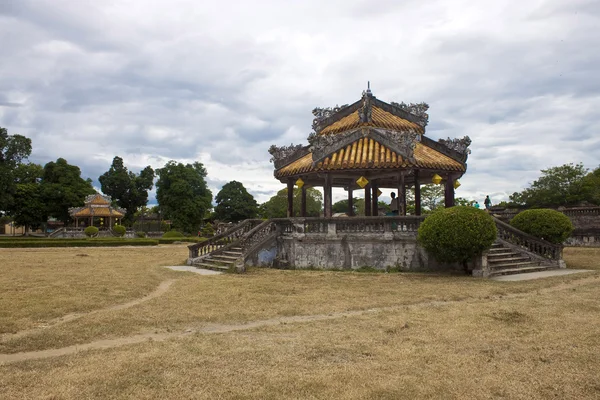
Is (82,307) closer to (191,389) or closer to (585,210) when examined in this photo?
(191,389)

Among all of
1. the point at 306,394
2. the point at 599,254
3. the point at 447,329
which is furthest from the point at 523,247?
the point at 306,394

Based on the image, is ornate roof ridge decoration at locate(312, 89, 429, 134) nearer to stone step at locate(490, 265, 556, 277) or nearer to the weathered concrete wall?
the weathered concrete wall

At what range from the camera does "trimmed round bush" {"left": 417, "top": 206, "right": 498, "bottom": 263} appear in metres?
15.0

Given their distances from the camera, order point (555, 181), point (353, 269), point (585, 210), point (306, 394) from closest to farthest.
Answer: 1. point (306, 394)
2. point (353, 269)
3. point (585, 210)
4. point (555, 181)

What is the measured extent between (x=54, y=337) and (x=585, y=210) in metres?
36.6

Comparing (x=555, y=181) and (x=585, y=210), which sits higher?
(x=555, y=181)

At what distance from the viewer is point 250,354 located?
6.68 metres

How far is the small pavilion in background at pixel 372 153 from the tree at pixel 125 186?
6395cm

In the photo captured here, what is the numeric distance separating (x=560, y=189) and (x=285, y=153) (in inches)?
1615

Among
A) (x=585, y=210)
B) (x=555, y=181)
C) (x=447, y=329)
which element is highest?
(x=555, y=181)

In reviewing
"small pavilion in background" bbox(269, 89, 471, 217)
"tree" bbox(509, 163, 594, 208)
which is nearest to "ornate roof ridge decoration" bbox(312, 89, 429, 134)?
"small pavilion in background" bbox(269, 89, 471, 217)

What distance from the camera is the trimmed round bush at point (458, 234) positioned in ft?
49.3

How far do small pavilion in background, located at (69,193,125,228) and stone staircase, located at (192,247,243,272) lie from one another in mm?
51476

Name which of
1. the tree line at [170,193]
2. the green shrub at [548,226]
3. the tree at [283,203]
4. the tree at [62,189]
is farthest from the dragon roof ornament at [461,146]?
the tree at [62,189]
